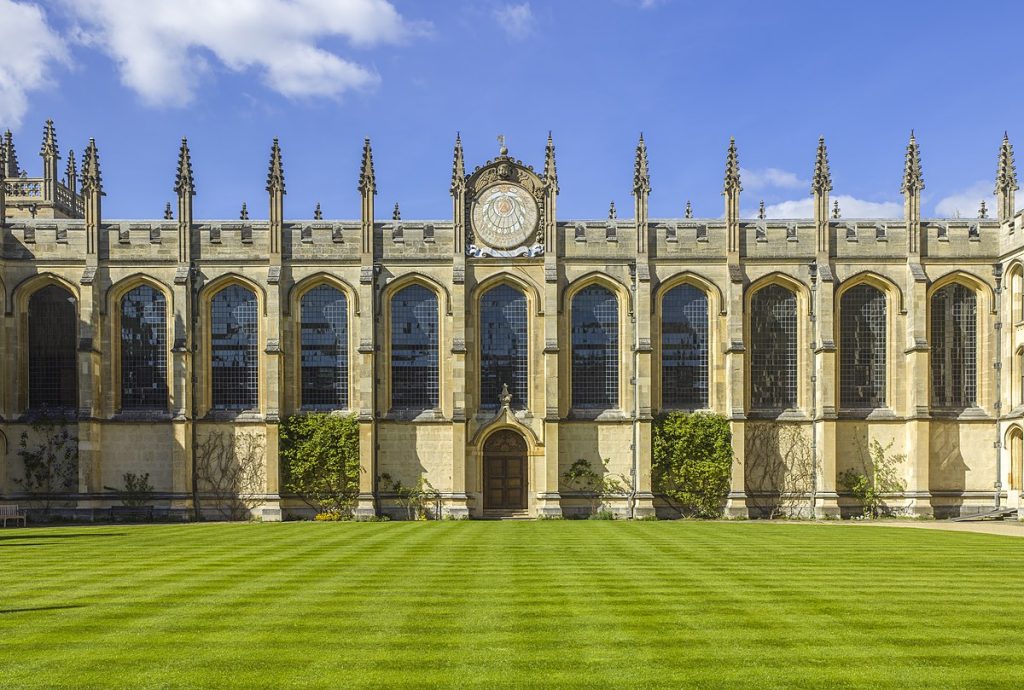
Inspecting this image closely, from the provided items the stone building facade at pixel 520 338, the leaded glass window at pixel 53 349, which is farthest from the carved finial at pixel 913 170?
the leaded glass window at pixel 53 349

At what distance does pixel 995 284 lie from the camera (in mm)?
40906

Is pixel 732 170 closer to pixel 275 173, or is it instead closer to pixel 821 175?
pixel 821 175

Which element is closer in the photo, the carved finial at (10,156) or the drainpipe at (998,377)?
the drainpipe at (998,377)

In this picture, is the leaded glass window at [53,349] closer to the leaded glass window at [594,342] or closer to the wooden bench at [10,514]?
the wooden bench at [10,514]


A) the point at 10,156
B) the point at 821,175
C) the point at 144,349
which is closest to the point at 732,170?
the point at 821,175

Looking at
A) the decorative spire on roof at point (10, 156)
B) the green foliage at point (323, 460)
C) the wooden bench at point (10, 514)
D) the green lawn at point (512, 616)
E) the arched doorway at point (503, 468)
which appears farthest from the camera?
the decorative spire on roof at point (10, 156)

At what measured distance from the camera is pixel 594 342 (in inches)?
1631

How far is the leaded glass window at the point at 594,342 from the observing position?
41344 mm

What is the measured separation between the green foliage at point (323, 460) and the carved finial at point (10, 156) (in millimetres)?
30020

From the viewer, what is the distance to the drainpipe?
40.1 metres

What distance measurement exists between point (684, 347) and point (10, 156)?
43.0 meters

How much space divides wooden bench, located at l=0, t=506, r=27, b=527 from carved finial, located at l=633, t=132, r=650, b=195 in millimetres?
28228

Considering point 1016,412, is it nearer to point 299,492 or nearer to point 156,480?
point 299,492

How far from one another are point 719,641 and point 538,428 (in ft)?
92.8
